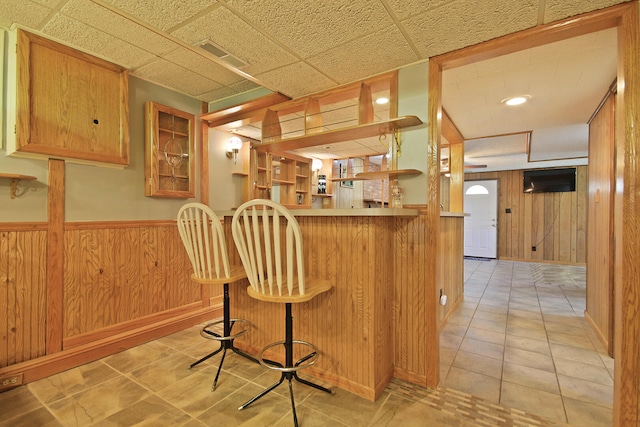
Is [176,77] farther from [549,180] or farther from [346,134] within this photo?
[549,180]

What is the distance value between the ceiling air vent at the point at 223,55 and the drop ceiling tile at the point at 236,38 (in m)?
0.04

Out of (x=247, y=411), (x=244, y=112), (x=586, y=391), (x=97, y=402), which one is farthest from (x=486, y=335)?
(x=244, y=112)

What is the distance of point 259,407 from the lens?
5.67 feet

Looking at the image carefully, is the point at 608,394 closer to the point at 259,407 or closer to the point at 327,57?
the point at 259,407

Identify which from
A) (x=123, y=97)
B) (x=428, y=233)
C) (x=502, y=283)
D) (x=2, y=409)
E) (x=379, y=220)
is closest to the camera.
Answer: (x=2, y=409)

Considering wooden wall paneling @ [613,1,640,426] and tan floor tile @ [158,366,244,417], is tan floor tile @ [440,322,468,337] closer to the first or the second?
wooden wall paneling @ [613,1,640,426]

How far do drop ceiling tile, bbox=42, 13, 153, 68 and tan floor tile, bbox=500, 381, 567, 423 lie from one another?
3497mm

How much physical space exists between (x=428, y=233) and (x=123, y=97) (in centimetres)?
272

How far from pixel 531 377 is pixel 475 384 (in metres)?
0.46

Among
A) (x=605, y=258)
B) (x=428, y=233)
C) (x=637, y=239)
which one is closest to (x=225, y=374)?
(x=428, y=233)

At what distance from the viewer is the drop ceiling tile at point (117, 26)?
172cm

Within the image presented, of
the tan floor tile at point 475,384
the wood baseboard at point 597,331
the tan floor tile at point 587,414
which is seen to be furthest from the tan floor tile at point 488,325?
the tan floor tile at point 587,414

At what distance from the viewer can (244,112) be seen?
9.89ft

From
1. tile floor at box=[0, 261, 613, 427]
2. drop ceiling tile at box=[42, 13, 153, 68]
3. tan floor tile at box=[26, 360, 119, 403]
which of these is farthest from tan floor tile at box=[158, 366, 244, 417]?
drop ceiling tile at box=[42, 13, 153, 68]
